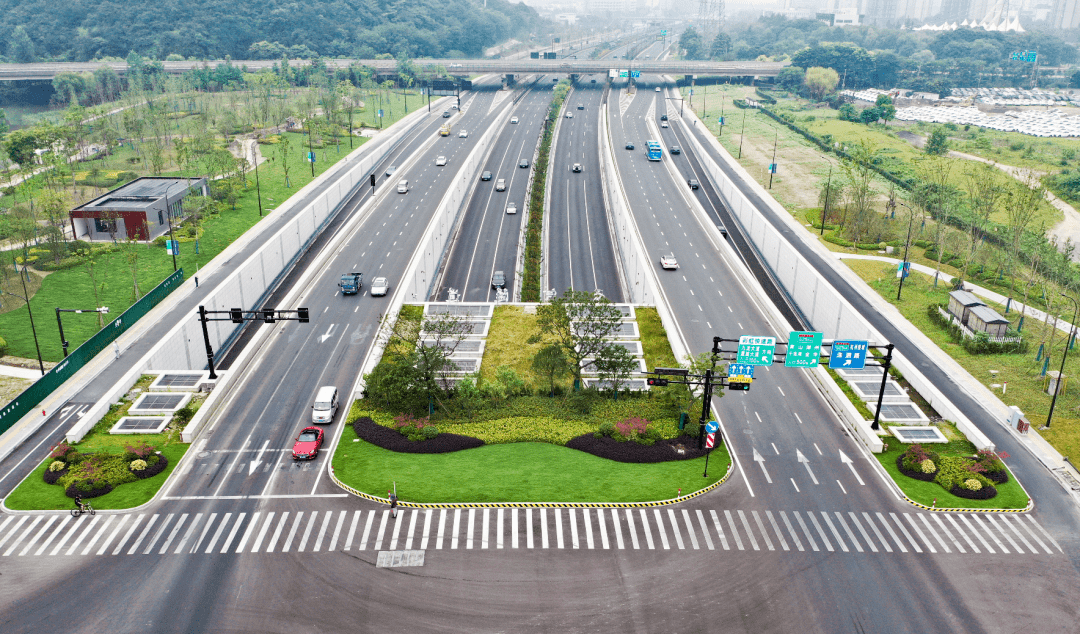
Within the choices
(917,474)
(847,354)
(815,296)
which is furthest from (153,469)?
(815,296)

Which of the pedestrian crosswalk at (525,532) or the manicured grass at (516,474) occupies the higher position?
the manicured grass at (516,474)

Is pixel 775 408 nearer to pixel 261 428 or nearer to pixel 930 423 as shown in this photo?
pixel 930 423

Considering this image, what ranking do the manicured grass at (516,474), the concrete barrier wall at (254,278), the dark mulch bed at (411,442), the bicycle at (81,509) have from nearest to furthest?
the bicycle at (81,509)
the manicured grass at (516,474)
the dark mulch bed at (411,442)
the concrete barrier wall at (254,278)

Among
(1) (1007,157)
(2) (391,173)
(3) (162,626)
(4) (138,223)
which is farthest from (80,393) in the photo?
(1) (1007,157)

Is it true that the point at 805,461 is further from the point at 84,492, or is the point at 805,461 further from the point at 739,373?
the point at 84,492

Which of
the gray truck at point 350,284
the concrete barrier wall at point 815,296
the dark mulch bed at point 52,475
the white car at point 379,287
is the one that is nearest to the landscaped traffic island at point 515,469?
the dark mulch bed at point 52,475

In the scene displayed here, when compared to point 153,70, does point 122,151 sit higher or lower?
lower

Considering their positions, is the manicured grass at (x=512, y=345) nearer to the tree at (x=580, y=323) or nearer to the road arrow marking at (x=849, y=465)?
the tree at (x=580, y=323)
